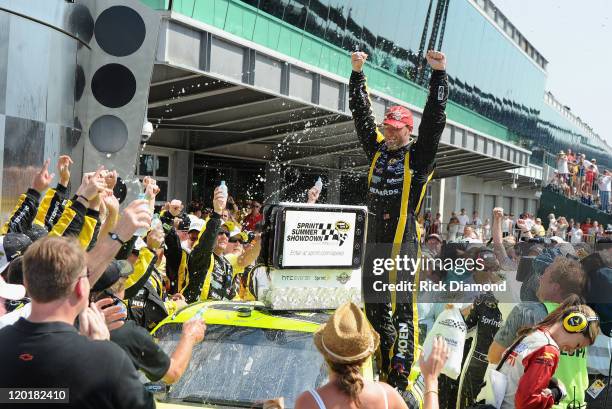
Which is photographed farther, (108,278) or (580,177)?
(580,177)

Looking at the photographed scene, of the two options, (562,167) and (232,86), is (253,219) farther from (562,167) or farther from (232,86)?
(562,167)

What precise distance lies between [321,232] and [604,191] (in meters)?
32.0

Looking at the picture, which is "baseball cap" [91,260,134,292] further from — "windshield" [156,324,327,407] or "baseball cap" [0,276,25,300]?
"windshield" [156,324,327,407]

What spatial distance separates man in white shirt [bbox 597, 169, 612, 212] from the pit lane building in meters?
4.13

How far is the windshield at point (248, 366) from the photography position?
4867 millimetres

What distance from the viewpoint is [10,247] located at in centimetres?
481

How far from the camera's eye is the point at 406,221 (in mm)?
5383

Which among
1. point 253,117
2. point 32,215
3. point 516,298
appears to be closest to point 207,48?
point 253,117

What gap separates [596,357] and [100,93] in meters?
8.80

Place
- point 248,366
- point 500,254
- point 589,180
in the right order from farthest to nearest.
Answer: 1. point 589,180
2. point 500,254
3. point 248,366

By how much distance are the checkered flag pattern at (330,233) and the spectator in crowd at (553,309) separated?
3.80 feet

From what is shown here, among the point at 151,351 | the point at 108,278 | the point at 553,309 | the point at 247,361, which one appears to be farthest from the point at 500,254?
the point at 151,351

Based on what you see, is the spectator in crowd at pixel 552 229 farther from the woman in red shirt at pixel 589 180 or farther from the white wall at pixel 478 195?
the white wall at pixel 478 195

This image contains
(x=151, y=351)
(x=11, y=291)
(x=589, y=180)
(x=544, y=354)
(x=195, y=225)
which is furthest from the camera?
(x=589, y=180)
